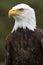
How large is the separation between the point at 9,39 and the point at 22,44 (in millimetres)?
285

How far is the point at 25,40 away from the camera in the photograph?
14.8 m

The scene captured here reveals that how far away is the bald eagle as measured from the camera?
1459 cm

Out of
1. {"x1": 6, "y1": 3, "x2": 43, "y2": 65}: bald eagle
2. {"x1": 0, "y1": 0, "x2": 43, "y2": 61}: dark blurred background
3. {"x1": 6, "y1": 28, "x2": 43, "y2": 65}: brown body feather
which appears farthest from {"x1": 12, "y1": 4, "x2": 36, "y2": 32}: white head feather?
{"x1": 0, "y1": 0, "x2": 43, "y2": 61}: dark blurred background

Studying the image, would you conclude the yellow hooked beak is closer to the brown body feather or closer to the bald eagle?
the bald eagle

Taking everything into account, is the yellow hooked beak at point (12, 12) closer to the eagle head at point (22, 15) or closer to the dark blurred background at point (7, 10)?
the eagle head at point (22, 15)

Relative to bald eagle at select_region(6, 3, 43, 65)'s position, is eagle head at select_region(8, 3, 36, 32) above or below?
above

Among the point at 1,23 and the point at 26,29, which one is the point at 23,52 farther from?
the point at 1,23

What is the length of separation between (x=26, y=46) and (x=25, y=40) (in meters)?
0.12

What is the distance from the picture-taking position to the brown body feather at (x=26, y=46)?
48.2ft

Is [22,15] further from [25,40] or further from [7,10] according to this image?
[7,10]

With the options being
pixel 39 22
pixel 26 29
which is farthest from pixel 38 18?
pixel 26 29

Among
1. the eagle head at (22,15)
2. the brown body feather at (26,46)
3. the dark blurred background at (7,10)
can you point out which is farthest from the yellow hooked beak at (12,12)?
the dark blurred background at (7,10)

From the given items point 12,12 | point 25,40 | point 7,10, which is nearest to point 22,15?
point 12,12

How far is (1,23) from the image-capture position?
21188 mm
